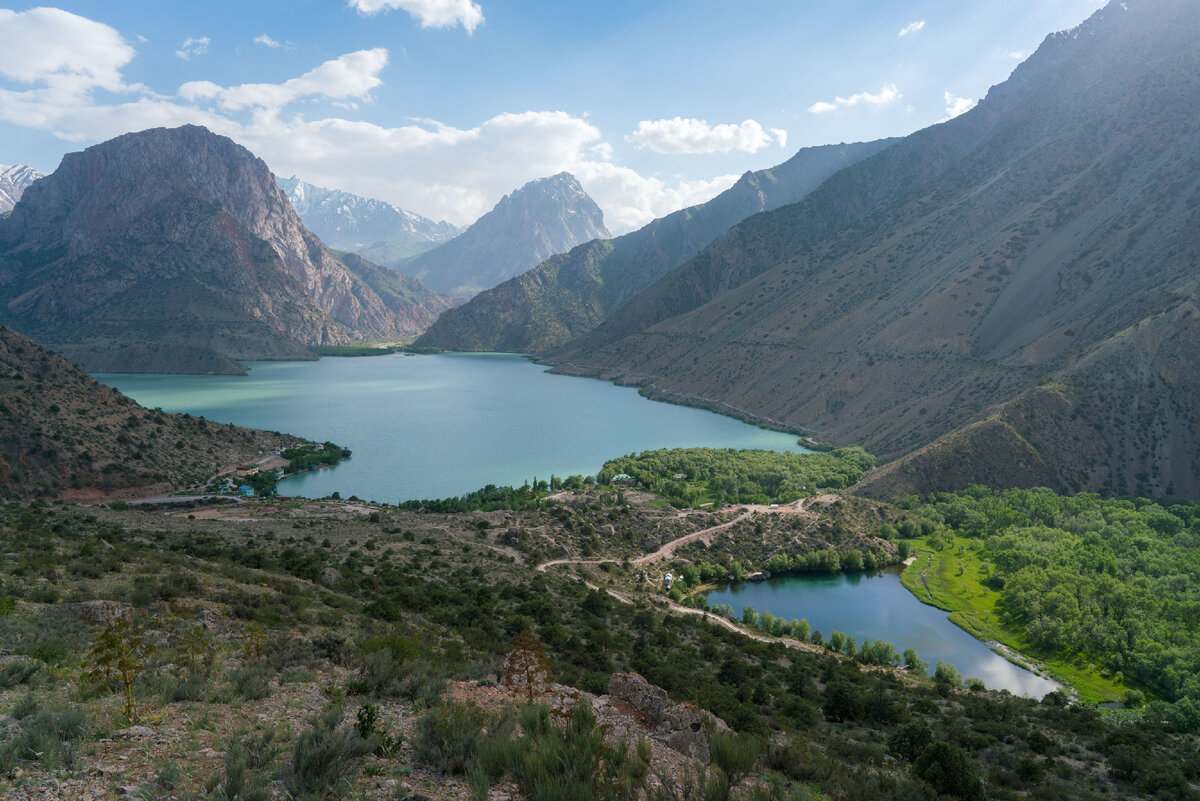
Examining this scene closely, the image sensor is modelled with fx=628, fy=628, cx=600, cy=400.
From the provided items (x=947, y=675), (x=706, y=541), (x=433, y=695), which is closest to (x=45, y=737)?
(x=433, y=695)

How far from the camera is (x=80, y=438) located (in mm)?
56750

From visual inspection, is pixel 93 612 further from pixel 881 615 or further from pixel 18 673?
pixel 881 615

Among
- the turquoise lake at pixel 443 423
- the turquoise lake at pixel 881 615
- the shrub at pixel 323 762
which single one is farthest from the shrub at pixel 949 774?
the turquoise lake at pixel 443 423

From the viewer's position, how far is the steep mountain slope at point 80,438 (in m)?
52.0

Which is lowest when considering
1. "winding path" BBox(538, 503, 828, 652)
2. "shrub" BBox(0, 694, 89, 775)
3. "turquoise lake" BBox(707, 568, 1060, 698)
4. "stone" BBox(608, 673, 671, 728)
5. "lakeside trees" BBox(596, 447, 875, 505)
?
"turquoise lake" BBox(707, 568, 1060, 698)

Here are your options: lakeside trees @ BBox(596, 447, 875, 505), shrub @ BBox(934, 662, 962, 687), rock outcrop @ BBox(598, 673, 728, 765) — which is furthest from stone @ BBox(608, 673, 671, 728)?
lakeside trees @ BBox(596, 447, 875, 505)

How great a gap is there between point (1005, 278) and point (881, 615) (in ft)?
259

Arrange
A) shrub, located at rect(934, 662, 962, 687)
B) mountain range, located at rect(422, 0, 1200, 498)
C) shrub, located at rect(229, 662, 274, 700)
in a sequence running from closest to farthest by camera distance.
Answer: shrub, located at rect(229, 662, 274, 700), shrub, located at rect(934, 662, 962, 687), mountain range, located at rect(422, 0, 1200, 498)

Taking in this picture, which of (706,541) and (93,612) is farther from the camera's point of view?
(706,541)

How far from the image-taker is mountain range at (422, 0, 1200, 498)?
6531cm

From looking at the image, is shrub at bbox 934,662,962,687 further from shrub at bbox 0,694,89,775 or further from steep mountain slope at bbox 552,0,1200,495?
steep mountain slope at bbox 552,0,1200,495

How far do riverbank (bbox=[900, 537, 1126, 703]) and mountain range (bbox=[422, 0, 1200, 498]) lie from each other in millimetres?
13383

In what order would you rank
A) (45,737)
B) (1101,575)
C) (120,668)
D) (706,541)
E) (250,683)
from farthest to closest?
(706,541), (1101,575), (250,683), (120,668), (45,737)

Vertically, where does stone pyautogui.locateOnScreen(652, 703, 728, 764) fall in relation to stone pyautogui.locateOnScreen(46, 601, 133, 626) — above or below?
below
